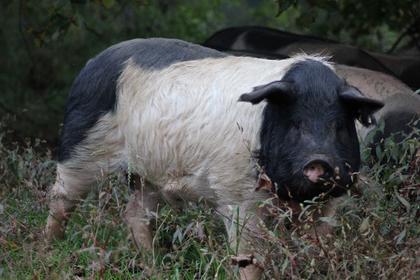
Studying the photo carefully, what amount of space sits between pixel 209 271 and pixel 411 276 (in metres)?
1.12

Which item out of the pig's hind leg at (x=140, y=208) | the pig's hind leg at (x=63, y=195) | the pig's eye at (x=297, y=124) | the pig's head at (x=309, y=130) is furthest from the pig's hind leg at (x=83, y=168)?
the pig's eye at (x=297, y=124)

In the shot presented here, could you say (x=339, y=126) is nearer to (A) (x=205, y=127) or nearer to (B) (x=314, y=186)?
(B) (x=314, y=186)

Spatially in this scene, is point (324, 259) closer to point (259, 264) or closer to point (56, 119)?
point (259, 264)

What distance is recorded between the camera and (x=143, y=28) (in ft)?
31.0

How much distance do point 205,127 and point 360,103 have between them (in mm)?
769

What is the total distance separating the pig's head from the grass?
14 centimetres

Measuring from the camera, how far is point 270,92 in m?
4.40

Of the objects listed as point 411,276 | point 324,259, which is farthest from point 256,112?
point 411,276

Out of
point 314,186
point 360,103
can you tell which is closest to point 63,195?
point 314,186

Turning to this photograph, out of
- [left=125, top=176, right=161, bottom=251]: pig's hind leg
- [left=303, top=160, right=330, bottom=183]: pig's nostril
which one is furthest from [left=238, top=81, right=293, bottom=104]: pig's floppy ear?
[left=125, top=176, right=161, bottom=251]: pig's hind leg

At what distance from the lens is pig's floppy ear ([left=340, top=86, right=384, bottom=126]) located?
4.45 metres

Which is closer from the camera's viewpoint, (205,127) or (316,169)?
(316,169)

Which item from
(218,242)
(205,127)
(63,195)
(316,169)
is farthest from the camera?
(63,195)

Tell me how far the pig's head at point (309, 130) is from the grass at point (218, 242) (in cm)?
14
